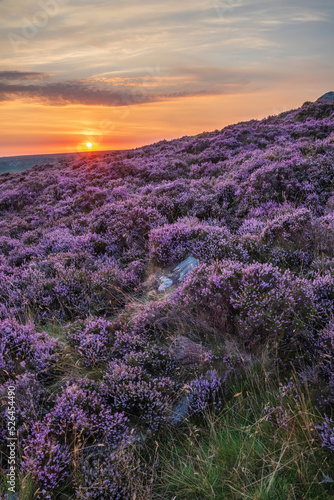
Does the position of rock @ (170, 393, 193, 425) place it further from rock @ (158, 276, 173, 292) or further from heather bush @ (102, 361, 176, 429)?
rock @ (158, 276, 173, 292)

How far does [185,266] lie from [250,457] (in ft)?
12.6

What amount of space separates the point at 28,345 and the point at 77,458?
1891 millimetres

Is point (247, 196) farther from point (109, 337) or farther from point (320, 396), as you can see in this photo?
point (320, 396)

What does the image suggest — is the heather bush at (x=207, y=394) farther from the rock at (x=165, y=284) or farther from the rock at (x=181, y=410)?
the rock at (x=165, y=284)

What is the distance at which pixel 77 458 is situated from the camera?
2.61m

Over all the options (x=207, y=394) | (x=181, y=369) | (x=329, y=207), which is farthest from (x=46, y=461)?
(x=329, y=207)

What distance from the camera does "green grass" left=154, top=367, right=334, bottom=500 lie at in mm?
2256

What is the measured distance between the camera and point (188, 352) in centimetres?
373

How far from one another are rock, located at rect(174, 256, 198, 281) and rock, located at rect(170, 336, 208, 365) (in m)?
1.91

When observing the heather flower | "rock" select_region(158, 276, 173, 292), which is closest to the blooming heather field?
the heather flower

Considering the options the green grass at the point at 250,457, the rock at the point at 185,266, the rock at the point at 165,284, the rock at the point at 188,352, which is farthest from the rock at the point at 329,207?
the green grass at the point at 250,457

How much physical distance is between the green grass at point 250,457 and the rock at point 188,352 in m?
0.69

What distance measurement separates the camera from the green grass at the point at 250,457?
2256 millimetres

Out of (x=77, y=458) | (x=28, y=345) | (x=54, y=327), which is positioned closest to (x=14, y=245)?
(x=54, y=327)
